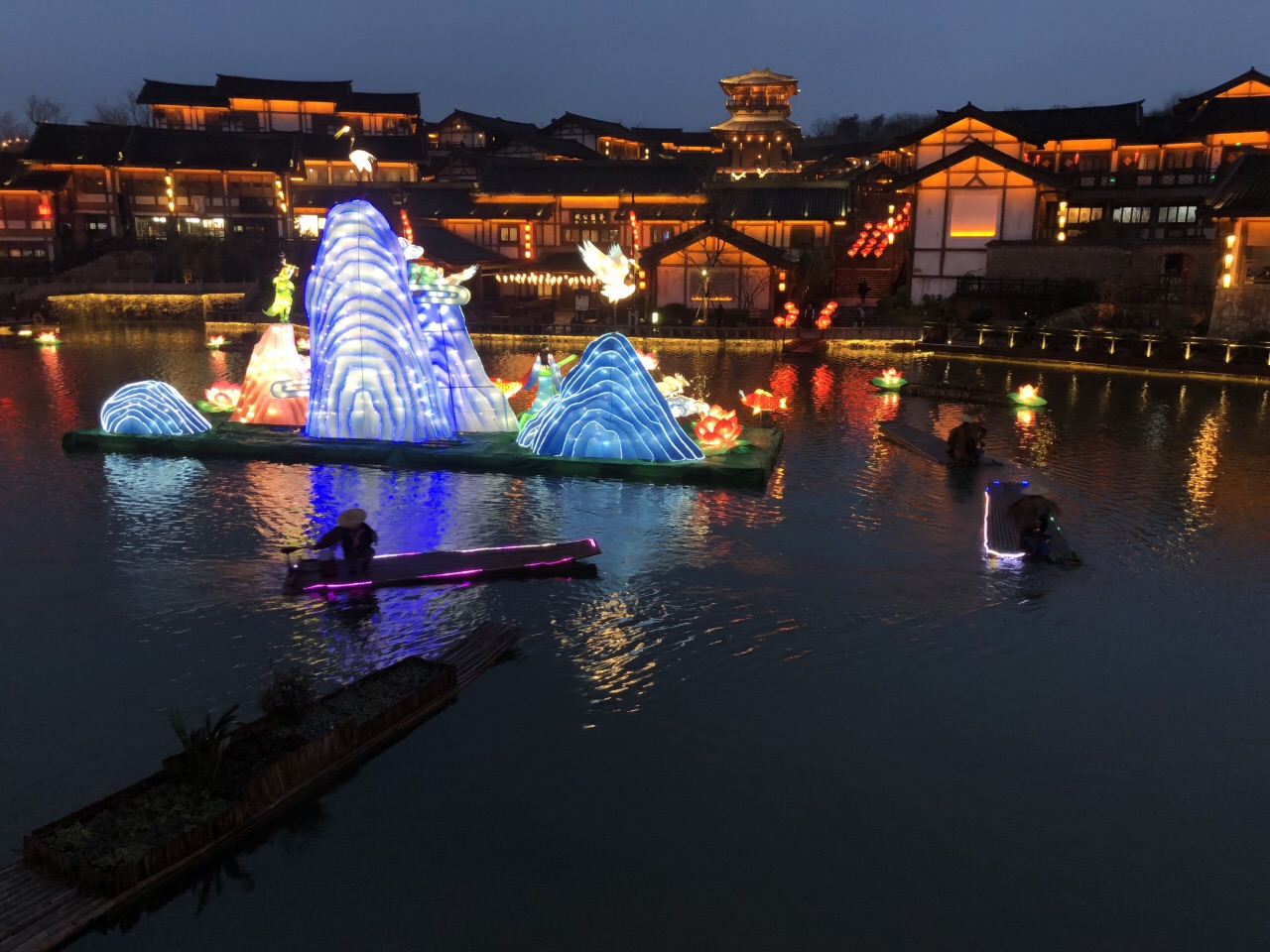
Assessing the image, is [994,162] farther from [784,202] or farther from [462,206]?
[462,206]

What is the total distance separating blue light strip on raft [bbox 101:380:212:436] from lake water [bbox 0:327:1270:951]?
268 cm

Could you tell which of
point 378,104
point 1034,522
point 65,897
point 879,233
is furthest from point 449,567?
point 378,104

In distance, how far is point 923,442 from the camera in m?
22.5

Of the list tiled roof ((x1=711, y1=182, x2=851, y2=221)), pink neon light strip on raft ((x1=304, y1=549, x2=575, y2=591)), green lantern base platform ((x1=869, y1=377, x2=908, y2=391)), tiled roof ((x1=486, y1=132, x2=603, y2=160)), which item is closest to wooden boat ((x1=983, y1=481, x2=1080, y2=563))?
pink neon light strip on raft ((x1=304, y1=549, x2=575, y2=591))

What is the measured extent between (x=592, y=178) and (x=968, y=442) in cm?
4161

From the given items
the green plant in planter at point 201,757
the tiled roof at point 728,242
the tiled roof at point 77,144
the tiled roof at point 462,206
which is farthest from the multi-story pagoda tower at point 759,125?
the green plant in planter at point 201,757

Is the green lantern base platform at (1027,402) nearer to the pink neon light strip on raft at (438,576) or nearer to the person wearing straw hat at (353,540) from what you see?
the pink neon light strip on raft at (438,576)

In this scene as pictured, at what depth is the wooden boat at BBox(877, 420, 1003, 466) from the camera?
20875mm

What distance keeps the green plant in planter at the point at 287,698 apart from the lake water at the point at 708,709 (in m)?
0.91

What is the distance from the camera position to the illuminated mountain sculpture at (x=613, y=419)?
65.3 ft

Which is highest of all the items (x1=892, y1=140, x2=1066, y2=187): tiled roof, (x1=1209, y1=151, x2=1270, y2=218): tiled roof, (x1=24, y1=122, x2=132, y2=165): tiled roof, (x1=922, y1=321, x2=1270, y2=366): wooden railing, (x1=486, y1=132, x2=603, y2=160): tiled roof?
(x1=486, y1=132, x2=603, y2=160): tiled roof

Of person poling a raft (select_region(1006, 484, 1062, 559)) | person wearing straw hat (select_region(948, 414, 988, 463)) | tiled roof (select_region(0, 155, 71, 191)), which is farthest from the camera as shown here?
tiled roof (select_region(0, 155, 71, 191))

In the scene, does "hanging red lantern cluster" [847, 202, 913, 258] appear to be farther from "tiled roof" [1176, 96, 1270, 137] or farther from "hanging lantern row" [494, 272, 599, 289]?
"tiled roof" [1176, 96, 1270, 137]

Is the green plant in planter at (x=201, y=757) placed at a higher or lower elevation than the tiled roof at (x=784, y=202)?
lower
